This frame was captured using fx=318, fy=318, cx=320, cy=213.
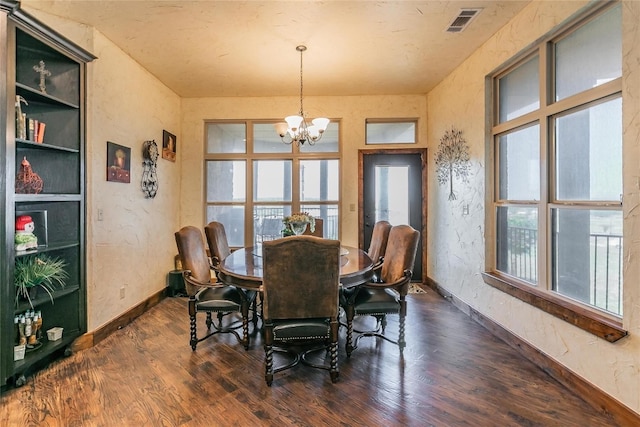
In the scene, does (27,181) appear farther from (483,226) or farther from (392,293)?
(483,226)

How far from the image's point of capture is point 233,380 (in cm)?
225

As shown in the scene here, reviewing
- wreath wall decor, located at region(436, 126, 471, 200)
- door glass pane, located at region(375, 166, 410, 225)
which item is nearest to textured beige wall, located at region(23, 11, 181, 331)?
door glass pane, located at region(375, 166, 410, 225)

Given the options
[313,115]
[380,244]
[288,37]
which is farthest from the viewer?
[313,115]

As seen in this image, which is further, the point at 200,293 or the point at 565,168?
the point at 200,293

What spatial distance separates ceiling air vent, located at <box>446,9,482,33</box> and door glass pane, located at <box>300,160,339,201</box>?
2.46 metres

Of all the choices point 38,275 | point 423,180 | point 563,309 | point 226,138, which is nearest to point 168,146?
point 226,138

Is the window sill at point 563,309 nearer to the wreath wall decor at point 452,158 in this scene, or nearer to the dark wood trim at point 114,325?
the wreath wall decor at point 452,158

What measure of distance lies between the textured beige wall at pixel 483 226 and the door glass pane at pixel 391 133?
0.98 ft

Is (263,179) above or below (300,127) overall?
below

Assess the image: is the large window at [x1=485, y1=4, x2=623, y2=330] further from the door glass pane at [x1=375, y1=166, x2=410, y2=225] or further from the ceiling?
the door glass pane at [x1=375, y1=166, x2=410, y2=225]

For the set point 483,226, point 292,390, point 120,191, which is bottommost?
point 292,390

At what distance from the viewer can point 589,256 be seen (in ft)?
7.18

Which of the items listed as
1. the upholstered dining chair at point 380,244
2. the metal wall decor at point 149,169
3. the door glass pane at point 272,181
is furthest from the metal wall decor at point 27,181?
the upholstered dining chair at point 380,244

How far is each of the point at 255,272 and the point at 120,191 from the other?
1.98 metres
